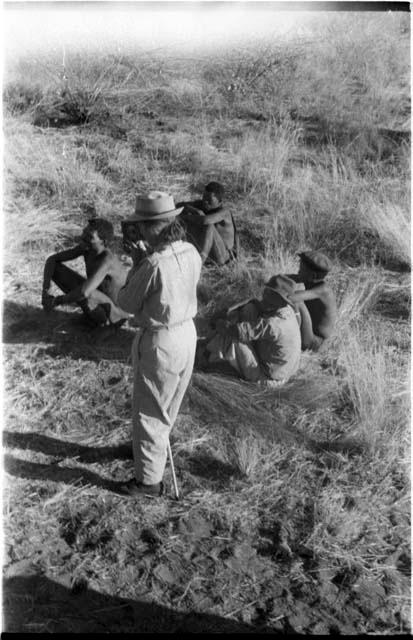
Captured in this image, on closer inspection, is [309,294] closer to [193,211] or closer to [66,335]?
[193,211]

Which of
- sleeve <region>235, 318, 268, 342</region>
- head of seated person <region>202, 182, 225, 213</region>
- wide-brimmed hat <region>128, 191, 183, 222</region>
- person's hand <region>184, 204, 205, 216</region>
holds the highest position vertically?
wide-brimmed hat <region>128, 191, 183, 222</region>

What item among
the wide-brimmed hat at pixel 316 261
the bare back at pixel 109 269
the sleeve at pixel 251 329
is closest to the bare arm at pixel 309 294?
the wide-brimmed hat at pixel 316 261

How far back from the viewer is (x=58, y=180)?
7.37 metres

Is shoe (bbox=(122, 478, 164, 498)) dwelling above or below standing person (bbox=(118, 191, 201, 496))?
below

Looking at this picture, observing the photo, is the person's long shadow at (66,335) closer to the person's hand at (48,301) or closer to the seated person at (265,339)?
the person's hand at (48,301)

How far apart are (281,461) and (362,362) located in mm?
953

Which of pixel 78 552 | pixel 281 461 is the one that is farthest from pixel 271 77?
pixel 78 552

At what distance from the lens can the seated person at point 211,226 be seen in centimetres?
598

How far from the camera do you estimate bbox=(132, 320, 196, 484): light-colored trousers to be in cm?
329

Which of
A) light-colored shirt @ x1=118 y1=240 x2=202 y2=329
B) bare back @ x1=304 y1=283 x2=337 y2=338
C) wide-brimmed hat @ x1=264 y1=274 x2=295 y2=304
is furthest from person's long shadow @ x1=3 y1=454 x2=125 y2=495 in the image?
bare back @ x1=304 y1=283 x2=337 y2=338

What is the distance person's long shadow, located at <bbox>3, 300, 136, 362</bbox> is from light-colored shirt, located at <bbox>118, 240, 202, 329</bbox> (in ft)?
5.96

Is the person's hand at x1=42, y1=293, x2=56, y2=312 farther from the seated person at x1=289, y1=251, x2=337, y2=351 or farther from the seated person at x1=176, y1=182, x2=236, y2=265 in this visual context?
the seated person at x1=289, y1=251, x2=337, y2=351

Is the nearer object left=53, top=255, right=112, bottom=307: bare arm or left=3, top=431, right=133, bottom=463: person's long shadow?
left=3, top=431, right=133, bottom=463: person's long shadow

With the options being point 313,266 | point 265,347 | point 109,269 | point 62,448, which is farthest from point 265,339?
point 62,448
